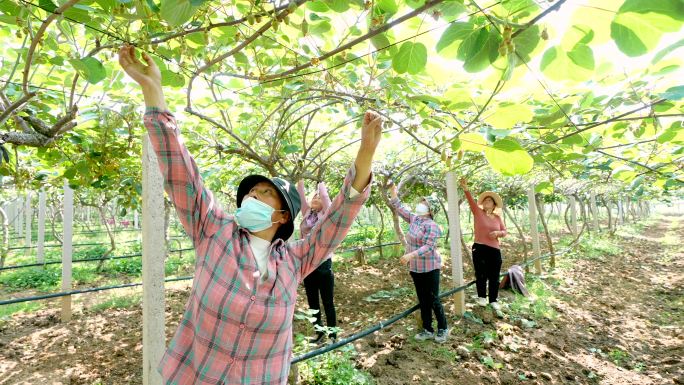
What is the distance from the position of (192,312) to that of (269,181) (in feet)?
1.98

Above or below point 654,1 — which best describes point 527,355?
below

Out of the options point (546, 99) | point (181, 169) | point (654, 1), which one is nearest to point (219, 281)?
point (181, 169)

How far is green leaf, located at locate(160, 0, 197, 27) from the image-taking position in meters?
0.92

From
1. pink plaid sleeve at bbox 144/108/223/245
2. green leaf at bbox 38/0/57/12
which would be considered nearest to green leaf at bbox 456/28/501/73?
pink plaid sleeve at bbox 144/108/223/245

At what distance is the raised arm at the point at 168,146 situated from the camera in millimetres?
1139

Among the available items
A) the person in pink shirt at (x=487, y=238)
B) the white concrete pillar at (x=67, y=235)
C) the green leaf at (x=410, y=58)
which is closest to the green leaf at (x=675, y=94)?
the green leaf at (x=410, y=58)

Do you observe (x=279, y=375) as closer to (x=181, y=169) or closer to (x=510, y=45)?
(x=181, y=169)

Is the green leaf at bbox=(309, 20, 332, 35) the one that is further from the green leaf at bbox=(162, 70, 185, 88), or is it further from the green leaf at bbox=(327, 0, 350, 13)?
the green leaf at bbox=(162, 70, 185, 88)

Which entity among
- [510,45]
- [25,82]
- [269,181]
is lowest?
[269,181]

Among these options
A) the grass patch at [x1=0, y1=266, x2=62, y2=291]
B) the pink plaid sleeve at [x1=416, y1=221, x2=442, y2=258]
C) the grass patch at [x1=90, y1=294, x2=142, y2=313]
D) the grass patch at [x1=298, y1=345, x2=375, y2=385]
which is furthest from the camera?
the grass patch at [x1=0, y1=266, x2=62, y2=291]

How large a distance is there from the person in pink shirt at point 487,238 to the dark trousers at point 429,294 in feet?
4.48

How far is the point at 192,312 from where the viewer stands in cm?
132

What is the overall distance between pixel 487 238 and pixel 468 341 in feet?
4.87

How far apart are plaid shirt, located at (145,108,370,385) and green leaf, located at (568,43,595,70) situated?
0.80 metres
